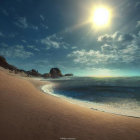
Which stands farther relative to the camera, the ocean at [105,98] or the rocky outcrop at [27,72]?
the rocky outcrop at [27,72]

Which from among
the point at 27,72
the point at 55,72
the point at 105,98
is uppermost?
the point at 55,72

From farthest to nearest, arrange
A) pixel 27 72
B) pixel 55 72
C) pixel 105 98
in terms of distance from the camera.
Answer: pixel 55 72 < pixel 27 72 < pixel 105 98

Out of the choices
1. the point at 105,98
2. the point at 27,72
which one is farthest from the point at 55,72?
the point at 105,98

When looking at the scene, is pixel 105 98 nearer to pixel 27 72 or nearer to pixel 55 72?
pixel 27 72

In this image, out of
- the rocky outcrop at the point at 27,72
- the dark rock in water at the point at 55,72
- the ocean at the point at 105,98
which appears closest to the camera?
the ocean at the point at 105,98

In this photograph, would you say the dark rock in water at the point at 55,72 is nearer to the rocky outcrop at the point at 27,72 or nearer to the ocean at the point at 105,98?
the rocky outcrop at the point at 27,72

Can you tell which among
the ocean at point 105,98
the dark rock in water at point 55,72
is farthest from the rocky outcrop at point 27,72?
the ocean at point 105,98

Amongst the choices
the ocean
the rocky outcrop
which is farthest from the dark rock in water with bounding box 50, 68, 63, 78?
the ocean

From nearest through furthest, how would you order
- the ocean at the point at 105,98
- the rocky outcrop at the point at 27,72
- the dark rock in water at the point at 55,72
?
the ocean at the point at 105,98, the rocky outcrop at the point at 27,72, the dark rock in water at the point at 55,72

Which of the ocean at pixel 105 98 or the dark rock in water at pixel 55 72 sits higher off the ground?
the dark rock in water at pixel 55 72

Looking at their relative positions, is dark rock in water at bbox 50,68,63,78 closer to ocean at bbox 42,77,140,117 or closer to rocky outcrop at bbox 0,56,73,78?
rocky outcrop at bbox 0,56,73,78

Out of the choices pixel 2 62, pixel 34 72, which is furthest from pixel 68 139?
pixel 34 72

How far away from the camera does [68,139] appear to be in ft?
12.2

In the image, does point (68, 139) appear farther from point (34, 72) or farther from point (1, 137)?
point (34, 72)
